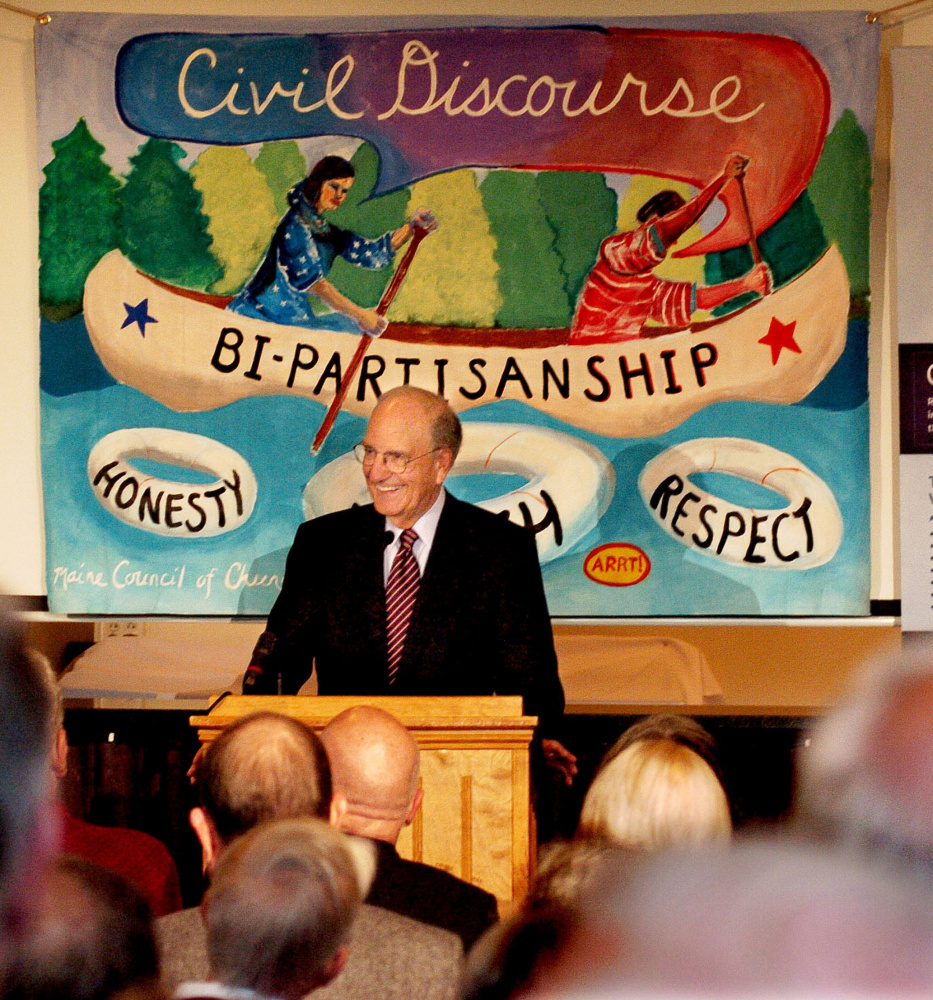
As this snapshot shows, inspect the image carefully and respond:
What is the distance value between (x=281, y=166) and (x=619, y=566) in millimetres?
1855

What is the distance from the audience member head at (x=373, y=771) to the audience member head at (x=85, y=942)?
3.78 ft

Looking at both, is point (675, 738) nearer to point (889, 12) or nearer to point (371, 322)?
point (371, 322)

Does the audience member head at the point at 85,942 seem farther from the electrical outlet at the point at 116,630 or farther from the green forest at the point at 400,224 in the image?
the electrical outlet at the point at 116,630

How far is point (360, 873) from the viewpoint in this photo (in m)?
1.47

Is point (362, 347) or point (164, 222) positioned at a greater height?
point (164, 222)

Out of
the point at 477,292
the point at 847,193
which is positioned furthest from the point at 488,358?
the point at 847,193

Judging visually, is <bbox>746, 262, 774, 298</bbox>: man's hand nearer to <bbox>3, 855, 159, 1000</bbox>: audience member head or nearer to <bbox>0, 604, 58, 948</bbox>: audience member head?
<bbox>3, 855, 159, 1000</bbox>: audience member head

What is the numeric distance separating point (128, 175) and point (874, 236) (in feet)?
8.68

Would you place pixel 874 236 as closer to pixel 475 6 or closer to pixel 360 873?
pixel 475 6

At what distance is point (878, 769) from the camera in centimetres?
74

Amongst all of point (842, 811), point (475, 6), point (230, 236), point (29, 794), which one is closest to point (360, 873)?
point (29, 794)

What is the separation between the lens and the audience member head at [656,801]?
2.02 meters

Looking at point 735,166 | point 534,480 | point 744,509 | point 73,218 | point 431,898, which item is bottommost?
point 431,898

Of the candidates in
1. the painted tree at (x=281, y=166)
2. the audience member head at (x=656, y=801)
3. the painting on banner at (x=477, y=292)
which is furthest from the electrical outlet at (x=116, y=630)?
the audience member head at (x=656, y=801)
